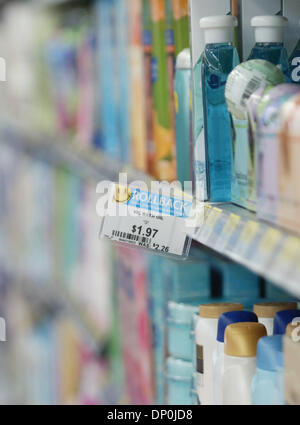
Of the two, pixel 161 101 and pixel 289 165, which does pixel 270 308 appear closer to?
pixel 289 165

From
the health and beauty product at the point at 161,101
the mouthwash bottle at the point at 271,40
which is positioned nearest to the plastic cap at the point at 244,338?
the mouthwash bottle at the point at 271,40

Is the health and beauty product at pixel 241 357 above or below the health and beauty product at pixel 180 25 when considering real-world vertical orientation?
below

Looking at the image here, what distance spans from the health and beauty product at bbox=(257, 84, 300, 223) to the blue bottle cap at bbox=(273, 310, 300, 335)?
0.21m

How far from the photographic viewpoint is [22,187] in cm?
355

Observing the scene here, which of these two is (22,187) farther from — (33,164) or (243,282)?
(243,282)

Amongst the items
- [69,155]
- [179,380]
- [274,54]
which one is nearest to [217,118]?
[274,54]

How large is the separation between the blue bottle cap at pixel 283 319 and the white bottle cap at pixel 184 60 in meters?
0.59

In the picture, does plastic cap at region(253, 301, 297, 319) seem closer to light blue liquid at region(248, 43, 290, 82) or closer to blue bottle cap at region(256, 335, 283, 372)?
blue bottle cap at region(256, 335, 283, 372)

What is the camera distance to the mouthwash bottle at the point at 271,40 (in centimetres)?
124

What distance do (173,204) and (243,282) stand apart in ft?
1.40

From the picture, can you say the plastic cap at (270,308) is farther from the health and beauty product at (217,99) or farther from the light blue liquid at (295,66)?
the light blue liquid at (295,66)

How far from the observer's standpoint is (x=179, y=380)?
1689mm

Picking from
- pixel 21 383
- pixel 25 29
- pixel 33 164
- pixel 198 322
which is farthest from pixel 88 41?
pixel 21 383

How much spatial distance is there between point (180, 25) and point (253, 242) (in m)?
0.79
